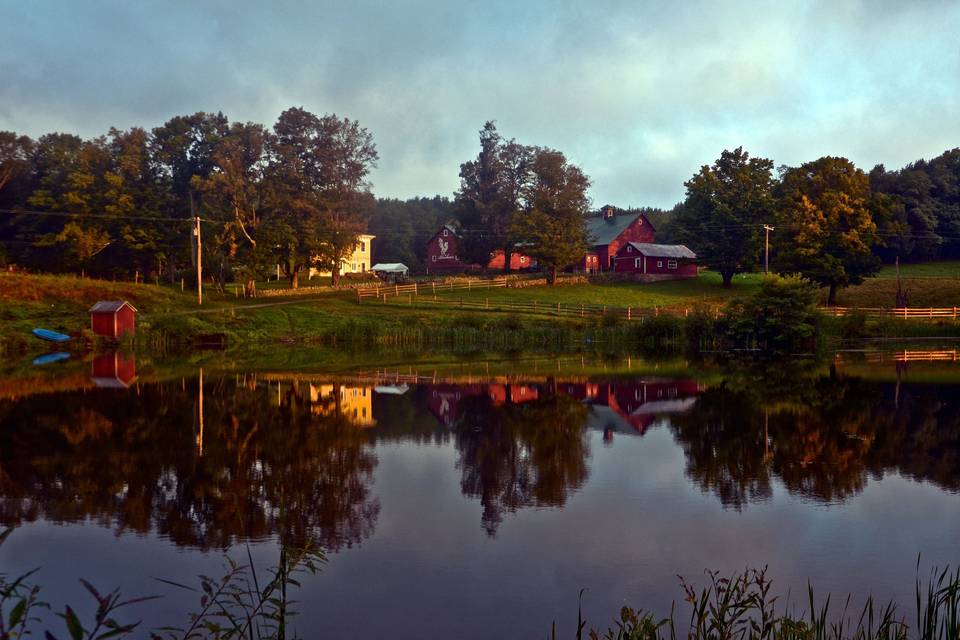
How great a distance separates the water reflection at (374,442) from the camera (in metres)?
12.3

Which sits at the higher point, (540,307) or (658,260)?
(658,260)

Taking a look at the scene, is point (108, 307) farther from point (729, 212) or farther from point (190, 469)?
point (729, 212)

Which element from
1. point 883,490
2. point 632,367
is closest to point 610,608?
point 883,490

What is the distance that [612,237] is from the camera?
82062 mm

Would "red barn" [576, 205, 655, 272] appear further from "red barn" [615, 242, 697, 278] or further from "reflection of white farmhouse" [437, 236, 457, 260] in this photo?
"reflection of white farmhouse" [437, 236, 457, 260]

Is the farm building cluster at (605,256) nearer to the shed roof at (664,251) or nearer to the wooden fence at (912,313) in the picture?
the shed roof at (664,251)

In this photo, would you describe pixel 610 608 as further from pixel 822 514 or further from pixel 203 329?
pixel 203 329

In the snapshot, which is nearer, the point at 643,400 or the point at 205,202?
the point at 643,400

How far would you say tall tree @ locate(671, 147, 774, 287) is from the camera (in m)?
69.6

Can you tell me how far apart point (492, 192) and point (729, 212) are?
2261cm

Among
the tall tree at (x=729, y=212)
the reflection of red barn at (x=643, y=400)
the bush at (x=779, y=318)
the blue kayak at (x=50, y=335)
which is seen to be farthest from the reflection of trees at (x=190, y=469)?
the tall tree at (x=729, y=212)

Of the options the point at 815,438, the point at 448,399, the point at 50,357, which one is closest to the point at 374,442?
the point at 448,399

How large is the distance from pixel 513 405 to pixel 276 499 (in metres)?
11.5

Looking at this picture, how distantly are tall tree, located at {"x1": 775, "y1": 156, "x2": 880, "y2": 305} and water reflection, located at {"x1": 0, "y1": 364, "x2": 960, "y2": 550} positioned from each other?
35287 mm
